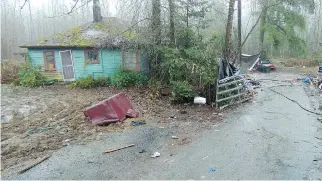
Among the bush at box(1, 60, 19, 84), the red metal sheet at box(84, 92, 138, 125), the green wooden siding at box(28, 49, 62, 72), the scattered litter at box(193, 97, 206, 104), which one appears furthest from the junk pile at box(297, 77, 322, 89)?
the bush at box(1, 60, 19, 84)

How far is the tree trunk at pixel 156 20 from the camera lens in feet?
36.9

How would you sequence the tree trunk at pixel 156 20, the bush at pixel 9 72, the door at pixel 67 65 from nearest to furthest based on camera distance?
the tree trunk at pixel 156 20 → the door at pixel 67 65 → the bush at pixel 9 72

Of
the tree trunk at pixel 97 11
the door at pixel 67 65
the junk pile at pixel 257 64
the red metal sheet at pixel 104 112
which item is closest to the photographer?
the red metal sheet at pixel 104 112

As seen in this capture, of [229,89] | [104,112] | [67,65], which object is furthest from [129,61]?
[104,112]

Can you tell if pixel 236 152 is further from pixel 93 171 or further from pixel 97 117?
pixel 97 117

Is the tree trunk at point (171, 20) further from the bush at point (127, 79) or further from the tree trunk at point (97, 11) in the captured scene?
the tree trunk at point (97, 11)

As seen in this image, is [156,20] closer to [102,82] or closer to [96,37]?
[96,37]

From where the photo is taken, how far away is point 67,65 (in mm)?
14484

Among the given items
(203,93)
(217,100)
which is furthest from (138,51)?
(217,100)

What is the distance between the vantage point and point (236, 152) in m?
6.02

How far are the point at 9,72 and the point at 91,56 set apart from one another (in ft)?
17.7

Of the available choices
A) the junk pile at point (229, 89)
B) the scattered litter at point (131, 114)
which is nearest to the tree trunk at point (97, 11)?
the junk pile at point (229, 89)

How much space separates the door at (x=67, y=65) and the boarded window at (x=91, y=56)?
36.9 inches

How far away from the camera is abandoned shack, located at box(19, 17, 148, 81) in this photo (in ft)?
44.7
